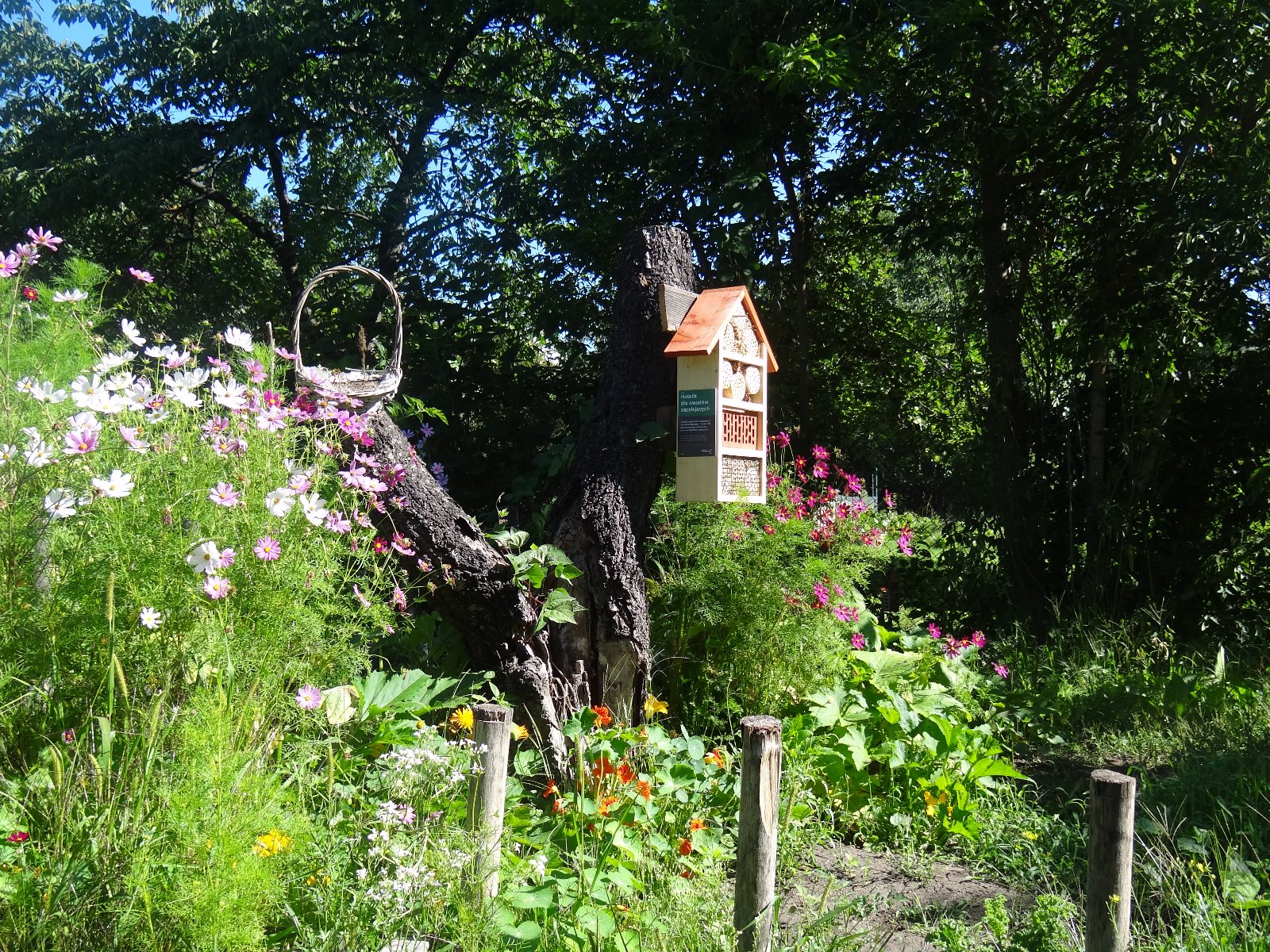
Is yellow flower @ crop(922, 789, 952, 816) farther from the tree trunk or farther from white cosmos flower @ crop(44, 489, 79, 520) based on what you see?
white cosmos flower @ crop(44, 489, 79, 520)

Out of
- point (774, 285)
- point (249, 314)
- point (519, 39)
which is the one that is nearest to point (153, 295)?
point (249, 314)

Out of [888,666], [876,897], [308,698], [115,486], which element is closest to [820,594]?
[888,666]

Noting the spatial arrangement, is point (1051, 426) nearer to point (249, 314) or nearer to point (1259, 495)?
point (1259, 495)

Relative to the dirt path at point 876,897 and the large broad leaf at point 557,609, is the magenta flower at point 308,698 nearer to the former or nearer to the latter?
the large broad leaf at point 557,609

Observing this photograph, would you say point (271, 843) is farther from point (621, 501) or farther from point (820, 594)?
point (820, 594)

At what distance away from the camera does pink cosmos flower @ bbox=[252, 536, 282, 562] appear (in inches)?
87.8

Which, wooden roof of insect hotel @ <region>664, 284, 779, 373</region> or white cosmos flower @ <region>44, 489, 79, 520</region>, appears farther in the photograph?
wooden roof of insect hotel @ <region>664, 284, 779, 373</region>

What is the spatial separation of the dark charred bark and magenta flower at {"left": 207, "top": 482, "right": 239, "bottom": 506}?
1071 millimetres

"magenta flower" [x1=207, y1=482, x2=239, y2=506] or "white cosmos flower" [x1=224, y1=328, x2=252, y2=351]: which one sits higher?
"white cosmos flower" [x1=224, y1=328, x2=252, y2=351]

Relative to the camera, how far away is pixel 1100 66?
6145 millimetres

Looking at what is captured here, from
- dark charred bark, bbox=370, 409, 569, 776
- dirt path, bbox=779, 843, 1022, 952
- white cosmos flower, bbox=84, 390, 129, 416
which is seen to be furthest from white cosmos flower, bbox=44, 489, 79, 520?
dirt path, bbox=779, 843, 1022, 952

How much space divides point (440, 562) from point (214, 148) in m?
7.95

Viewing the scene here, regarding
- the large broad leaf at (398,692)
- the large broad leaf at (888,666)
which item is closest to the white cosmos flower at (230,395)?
the large broad leaf at (398,692)

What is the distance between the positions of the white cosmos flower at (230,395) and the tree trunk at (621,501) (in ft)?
4.81
